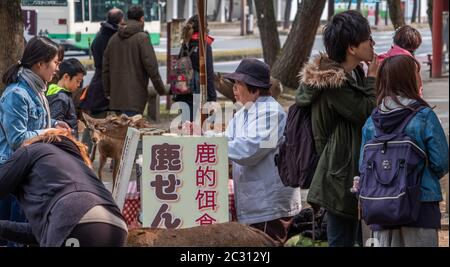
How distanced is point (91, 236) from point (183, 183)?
8.26 ft

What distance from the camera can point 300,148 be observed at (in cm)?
599

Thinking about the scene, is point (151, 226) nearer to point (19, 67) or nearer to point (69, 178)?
point (19, 67)

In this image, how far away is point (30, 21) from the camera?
→ 15.6 m

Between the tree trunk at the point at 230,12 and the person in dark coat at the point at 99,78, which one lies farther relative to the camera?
the tree trunk at the point at 230,12

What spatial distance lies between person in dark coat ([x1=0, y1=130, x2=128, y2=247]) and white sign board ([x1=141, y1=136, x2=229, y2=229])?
2244 mm

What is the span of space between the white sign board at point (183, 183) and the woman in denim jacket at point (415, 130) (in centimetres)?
182

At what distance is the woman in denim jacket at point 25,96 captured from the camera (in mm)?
6188

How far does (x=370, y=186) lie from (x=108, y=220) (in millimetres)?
1536

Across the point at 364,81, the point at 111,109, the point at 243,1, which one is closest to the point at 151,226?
the point at 364,81

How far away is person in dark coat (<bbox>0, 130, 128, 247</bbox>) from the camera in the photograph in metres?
4.37

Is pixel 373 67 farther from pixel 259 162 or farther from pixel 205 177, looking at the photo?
pixel 205 177

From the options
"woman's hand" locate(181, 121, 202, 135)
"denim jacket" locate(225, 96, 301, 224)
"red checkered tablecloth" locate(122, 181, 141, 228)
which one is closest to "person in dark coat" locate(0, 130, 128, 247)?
"denim jacket" locate(225, 96, 301, 224)

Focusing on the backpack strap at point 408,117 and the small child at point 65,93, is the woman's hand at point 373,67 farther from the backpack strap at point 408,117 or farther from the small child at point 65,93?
the small child at point 65,93

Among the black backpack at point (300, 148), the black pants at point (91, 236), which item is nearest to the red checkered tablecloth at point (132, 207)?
the black backpack at point (300, 148)
